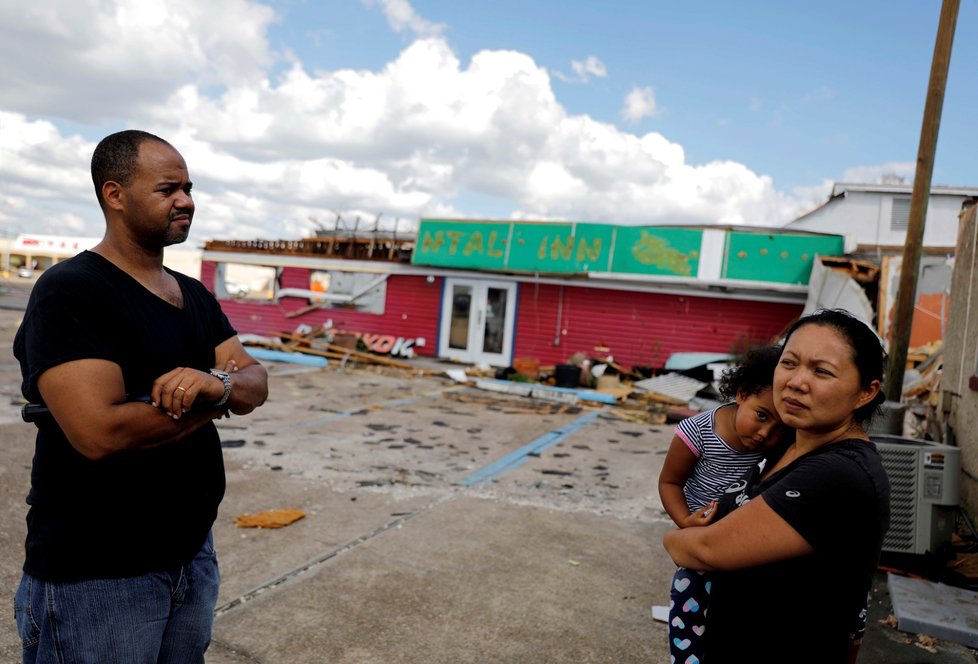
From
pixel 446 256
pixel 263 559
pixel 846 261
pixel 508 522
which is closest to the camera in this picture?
pixel 263 559

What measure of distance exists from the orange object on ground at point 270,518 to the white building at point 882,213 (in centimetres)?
2220

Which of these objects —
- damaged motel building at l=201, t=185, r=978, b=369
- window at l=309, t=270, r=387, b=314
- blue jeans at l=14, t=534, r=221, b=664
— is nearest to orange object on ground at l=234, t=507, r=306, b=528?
blue jeans at l=14, t=534, r=221, b=664

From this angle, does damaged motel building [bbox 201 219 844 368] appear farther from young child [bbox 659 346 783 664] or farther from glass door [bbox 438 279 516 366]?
young child [bbox 659 346 783 664]

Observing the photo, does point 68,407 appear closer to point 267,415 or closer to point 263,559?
point 263,559

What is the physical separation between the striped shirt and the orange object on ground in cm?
337

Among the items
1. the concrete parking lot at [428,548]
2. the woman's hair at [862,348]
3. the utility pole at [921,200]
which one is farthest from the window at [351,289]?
the woman's hair at [862,348]

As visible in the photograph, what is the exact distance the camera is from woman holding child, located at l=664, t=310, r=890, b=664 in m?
1.49

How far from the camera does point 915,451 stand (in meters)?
4.74

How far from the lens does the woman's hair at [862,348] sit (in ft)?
5.45

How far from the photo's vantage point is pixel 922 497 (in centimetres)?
471

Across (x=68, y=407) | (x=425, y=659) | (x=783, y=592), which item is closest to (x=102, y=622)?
(x=68, y=407)

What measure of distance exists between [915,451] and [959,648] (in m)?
1.41

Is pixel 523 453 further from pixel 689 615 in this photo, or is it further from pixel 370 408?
pixel 689 615

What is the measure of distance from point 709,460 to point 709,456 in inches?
0.7
